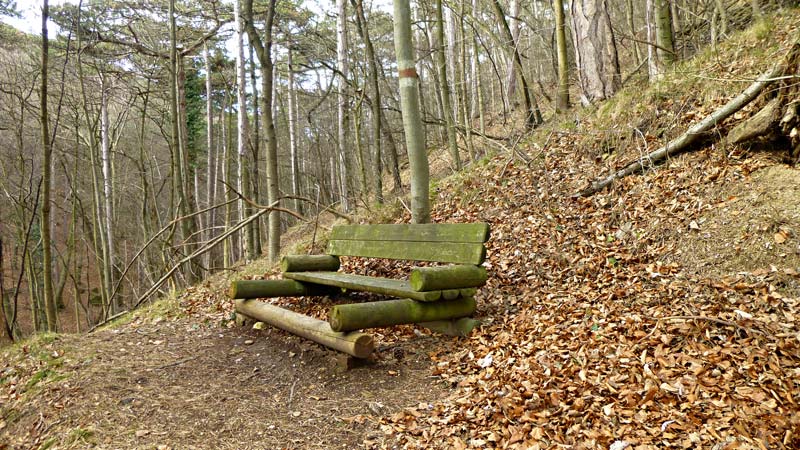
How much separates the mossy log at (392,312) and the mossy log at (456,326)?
0.08 m

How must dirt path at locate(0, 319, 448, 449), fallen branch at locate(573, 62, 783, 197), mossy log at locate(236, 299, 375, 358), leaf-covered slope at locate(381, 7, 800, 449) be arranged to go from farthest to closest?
fallen branch at locate(573, 62, 783, 197), mossy log at locate(236, 299, 375, 358), dirt path at locate(0, 319, 448, 449), leaf-covered slope at locate(381, 7, 800, 449)

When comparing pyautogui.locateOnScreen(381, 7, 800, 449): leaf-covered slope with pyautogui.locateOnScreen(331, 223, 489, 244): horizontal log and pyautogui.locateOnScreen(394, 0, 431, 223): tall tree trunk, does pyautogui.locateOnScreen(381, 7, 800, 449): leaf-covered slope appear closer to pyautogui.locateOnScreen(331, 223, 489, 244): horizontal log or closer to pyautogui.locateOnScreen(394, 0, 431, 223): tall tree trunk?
pyautogui.locateOnScreen(331, 223, 489, 244): horizontal log

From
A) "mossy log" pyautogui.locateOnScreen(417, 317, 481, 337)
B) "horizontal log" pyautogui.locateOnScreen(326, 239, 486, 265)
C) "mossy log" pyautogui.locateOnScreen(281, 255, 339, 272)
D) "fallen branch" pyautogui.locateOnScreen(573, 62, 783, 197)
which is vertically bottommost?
"mossy log" pyautogui.locateOnScreen(417, 317, 481, 337)

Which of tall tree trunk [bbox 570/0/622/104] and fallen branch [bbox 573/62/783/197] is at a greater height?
tall tree trunk [bbox 570/0/622/104]

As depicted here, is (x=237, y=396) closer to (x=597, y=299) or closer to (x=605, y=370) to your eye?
(x=605, y=370)

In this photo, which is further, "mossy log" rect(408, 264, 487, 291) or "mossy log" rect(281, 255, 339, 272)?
"mossy log" rect(281, 255, 339, 272)

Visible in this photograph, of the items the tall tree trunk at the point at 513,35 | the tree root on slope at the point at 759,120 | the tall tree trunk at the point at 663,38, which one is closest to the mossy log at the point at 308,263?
the tree root on slope at the point at 759,120

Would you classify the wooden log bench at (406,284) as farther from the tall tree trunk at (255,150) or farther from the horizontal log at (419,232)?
the tall tree trunk at (255,150)

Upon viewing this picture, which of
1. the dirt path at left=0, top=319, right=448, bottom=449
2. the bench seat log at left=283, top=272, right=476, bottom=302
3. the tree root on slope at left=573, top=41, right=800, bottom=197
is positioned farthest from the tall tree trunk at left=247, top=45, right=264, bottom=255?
the tree root on slope at left=573, top=41, right=800, bottom=197

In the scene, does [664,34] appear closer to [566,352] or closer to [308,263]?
[566,352]

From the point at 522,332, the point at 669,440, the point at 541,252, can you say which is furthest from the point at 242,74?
the point at 669,440

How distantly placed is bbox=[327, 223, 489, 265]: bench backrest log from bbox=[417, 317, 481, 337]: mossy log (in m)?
0.53

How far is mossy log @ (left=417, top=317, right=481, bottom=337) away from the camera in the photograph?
14.4 ft

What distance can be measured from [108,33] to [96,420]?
11.9 metres
